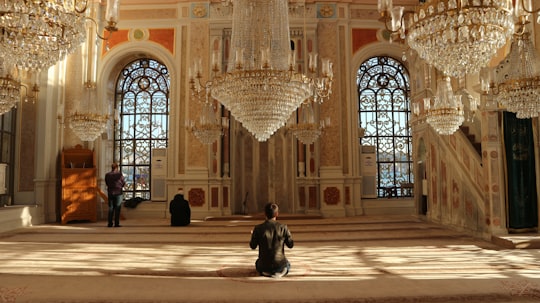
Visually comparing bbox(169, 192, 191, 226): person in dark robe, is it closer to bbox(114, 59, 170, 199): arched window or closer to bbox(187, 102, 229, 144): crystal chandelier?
bbox(187, 102, 229, 144): crystal chandelier

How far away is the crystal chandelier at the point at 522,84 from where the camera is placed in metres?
4.25

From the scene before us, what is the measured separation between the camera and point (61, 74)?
9375 mm

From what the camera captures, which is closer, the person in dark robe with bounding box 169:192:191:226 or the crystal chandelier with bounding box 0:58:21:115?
the crystal chandelier with bounding box 0:58:21:115

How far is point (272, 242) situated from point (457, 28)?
7.55 ft

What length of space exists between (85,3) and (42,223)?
742cm

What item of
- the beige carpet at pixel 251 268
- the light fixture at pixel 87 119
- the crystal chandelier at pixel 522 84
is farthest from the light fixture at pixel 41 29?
the light fixture at pixel 87 119

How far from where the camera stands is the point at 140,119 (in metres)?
10.5

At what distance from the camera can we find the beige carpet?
10.7ft

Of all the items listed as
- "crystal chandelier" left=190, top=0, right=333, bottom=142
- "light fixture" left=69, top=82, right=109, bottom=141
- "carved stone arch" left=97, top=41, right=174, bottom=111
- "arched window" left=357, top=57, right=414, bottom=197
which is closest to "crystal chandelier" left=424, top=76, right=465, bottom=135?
"crystal chandelier" left=190, top=0, right=333, bottom=142

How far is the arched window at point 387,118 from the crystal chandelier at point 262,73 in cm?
663

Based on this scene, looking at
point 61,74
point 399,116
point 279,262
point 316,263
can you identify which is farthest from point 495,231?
point 61,74

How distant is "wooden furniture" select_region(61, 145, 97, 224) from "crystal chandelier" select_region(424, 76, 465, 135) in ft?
23.8

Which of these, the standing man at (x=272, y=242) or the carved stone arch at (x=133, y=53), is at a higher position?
the carved stone arch at (x=133, y=53)

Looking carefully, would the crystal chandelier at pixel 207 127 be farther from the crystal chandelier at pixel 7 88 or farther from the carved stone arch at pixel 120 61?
the crystal chandelier at pixel 7 88
